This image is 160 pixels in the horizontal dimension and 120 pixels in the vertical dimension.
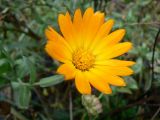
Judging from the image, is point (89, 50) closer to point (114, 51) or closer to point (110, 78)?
point (114, 51)

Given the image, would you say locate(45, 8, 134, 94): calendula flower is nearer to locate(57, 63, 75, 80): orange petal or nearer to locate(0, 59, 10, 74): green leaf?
locate(57, 63, 75, 80): orange petal

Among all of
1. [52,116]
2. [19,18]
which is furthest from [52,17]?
[52,116]

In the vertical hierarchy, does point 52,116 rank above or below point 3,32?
below

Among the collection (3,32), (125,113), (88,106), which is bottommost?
(125,113)

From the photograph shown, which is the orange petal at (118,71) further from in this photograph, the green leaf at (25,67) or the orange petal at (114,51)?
the green leaf at (25,67)

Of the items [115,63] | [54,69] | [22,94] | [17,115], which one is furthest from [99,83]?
[54,69]

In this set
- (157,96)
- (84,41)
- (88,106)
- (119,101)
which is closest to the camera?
(88,106)

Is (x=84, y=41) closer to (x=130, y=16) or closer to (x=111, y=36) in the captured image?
(x=111, y=36)
